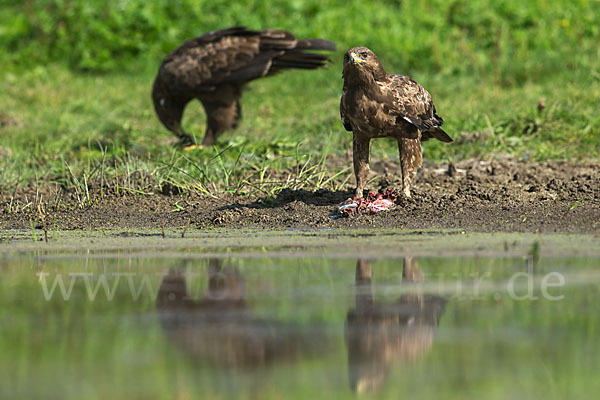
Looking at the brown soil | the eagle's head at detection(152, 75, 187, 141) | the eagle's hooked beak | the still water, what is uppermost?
the eagle's hooked beak

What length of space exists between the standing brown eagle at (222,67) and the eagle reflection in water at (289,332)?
21.8 feet

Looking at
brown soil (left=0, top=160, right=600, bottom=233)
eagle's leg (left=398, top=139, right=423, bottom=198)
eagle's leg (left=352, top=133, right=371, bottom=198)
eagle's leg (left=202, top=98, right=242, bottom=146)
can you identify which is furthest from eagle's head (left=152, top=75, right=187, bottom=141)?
eagle's leg (left=398, top=139, right=423, bottom=198)

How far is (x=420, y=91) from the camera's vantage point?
687 cm

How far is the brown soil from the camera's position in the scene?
635 cm

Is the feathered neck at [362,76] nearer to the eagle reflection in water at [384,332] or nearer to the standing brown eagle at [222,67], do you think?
the eagle reflection in water at [384,332]

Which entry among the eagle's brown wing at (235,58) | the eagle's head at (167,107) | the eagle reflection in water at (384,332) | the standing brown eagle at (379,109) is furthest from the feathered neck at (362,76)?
the eagle's head at (167,107)

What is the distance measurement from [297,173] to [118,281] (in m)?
3.44

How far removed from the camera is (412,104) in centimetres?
669

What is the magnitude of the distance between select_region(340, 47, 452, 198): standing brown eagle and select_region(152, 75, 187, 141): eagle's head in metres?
4.36

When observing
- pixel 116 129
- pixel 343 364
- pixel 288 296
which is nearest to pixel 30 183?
pixel 116 129

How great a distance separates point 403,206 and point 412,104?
71 centimetres

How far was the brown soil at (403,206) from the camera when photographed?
6.35m

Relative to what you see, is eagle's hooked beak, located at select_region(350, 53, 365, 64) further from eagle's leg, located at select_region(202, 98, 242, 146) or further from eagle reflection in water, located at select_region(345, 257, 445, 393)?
eagle's leg, located at select_region(202, 98, 242, 146)

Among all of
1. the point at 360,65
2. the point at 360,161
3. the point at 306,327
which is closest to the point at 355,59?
the point at 360,65
